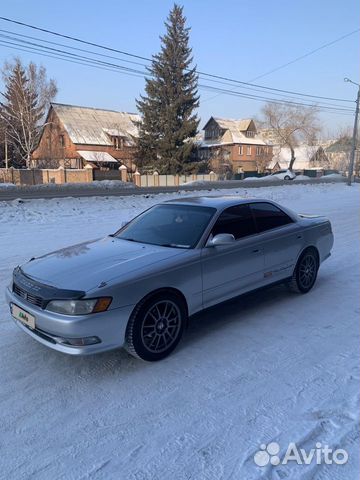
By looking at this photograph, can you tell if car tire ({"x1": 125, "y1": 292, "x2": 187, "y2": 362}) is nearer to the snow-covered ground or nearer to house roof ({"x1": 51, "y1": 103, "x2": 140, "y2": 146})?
the snow-covered ground

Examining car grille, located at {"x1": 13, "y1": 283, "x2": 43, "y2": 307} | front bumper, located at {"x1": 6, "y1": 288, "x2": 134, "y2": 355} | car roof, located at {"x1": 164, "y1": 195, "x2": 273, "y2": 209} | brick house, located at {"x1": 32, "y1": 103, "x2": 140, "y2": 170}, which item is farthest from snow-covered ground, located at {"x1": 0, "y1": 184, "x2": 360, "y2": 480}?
brick house, located at {"x1": 32, "y1": 103, "x2": 140, "y2": 170}

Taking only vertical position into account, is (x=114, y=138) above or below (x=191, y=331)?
above

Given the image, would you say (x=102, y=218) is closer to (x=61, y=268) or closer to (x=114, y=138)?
(x=61, y=268)

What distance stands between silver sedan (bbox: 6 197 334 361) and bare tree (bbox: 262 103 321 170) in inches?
2585

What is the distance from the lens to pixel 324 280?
20.9 feet

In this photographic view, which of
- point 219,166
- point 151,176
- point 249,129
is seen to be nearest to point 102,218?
point 151,176

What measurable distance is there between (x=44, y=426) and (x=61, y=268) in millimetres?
1483

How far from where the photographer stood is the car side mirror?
14.1 feet

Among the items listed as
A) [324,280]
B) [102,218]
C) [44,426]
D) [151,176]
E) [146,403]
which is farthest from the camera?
[151,176]

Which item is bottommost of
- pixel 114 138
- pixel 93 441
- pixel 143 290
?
pixel 93 441

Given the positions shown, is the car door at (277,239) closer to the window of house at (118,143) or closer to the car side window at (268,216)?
the car side window at (268,216)

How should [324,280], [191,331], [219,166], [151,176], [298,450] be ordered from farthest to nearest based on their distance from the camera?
[219,166], [151,176], [324,280], [191,331], [298,450]

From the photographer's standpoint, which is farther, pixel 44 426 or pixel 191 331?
pixel 191 331

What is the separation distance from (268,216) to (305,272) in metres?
1.04
